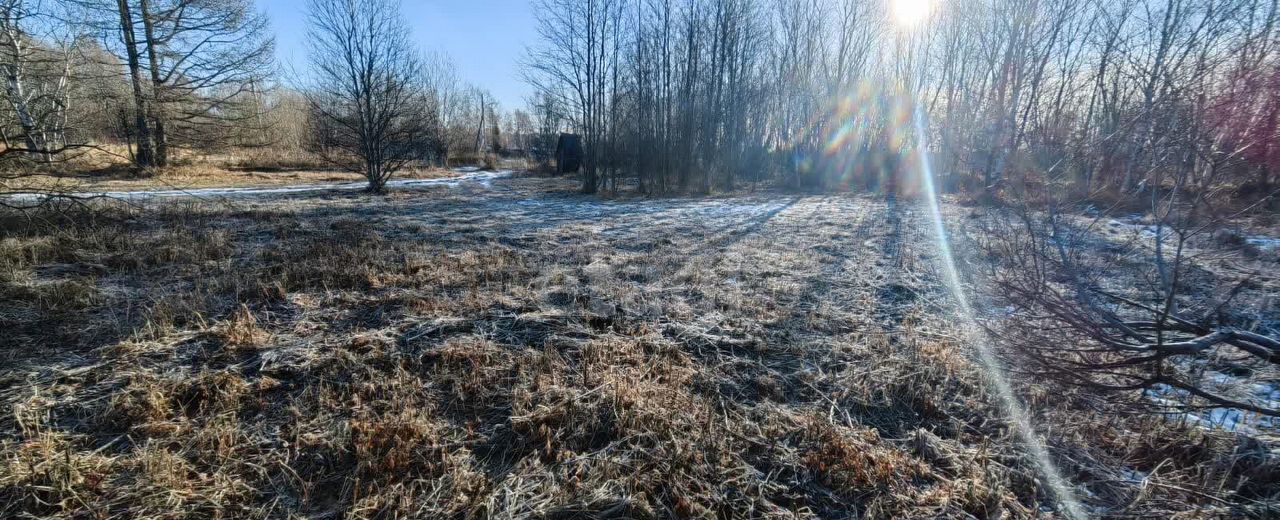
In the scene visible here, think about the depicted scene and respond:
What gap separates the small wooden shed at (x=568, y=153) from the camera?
27391mm

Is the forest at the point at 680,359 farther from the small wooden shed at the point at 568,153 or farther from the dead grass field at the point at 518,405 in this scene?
the small wooden shed at the point at 568,153

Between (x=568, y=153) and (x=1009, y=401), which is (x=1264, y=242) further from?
(x=568, y=153)

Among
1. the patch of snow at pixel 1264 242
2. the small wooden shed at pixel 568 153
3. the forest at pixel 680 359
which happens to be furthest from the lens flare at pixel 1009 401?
the small wooden shed at pixel 568 153

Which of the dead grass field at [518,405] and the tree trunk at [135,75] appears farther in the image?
the tree trunk at [135,75]

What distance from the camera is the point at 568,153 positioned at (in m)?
27.8

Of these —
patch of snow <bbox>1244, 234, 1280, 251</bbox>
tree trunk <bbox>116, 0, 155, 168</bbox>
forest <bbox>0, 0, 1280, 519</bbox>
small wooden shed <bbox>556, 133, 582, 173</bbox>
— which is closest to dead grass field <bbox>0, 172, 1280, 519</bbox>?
forest <bbox>0, 0, 1280, 519</bbox>

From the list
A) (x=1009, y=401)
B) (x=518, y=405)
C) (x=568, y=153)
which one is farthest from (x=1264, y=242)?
(x=568, y=153)

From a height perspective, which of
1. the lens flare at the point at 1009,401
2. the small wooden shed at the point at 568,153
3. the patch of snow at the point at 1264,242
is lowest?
the lens flare at the point at 1009,401

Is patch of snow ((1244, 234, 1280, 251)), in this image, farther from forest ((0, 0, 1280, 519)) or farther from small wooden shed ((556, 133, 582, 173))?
small wooden shed ((556, 133, 582, 173))

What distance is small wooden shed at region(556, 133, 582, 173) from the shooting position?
27.4 m

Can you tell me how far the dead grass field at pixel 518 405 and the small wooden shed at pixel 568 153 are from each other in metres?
23.1

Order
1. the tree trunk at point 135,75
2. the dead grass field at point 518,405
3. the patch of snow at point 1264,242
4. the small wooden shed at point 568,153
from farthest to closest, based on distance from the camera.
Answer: the small wooden shed at point 568,153
the tree trunk at point 135,75
the patch of snow at point 1264,242
the dead grass field at point 518,405

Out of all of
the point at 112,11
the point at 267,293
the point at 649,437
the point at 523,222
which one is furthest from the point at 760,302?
the point at 112,11

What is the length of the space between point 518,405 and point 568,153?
26552 mm
